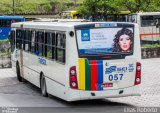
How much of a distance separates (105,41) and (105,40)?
27 mm

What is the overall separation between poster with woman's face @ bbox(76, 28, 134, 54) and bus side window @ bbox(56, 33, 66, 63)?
0.64m

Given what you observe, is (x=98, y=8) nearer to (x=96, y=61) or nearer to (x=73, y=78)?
(x=96, y=61)

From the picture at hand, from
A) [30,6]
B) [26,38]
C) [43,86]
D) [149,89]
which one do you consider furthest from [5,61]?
[30,6]

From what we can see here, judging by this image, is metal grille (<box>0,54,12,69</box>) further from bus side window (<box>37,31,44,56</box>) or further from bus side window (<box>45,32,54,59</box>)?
bus side window (<box>45,32,54,59</box>)

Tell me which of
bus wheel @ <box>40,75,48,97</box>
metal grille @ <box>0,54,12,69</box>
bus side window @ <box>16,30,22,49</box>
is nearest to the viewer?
bus wheel @ <box>40,75,48,97</box>

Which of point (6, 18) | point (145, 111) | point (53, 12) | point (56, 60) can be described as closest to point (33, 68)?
point (56, 60)

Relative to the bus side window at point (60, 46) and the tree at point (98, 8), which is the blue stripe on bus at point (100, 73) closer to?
the bus side window at point (60, 46)

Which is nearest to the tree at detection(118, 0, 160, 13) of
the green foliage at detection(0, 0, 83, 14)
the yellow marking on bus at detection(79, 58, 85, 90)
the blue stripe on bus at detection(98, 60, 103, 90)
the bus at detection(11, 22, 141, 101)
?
the green foliage at detection(0, 0, 83, 14)

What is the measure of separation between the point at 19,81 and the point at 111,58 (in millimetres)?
8385

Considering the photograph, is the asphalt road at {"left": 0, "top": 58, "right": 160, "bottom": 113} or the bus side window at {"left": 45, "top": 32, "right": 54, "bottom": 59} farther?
the bus side window at {"left": 45, "top": 32, "right": 54, "bottom": 59}

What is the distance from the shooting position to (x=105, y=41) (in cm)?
1412

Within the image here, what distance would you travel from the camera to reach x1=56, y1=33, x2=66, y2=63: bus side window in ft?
47.2

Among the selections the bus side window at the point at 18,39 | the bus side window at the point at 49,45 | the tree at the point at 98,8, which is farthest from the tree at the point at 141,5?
the bus side window at the point at 49,45

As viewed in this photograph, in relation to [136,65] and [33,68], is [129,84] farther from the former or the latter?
[33,68]
